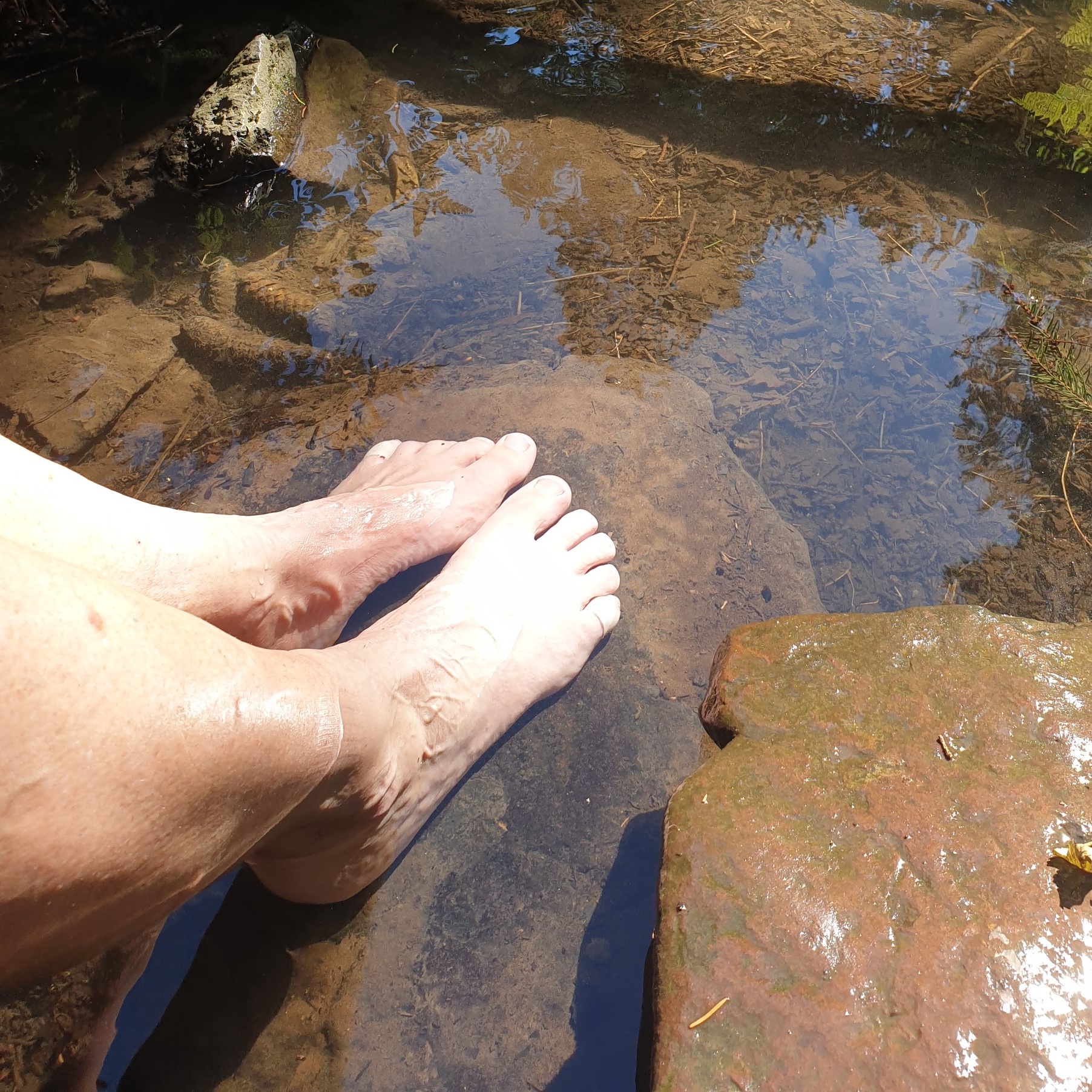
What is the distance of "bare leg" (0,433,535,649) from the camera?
1.42m

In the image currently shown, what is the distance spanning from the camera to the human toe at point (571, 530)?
2.18 meters

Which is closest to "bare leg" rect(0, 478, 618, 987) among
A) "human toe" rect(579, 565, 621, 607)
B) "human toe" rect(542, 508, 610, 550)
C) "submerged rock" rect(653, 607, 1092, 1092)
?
"human toe" rect(579, 565, 621, 607)

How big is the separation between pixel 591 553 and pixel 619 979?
107cm

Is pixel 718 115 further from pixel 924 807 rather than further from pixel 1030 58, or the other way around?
pixel 924 807

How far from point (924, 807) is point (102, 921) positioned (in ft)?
4.19

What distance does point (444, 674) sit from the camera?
5.96ft

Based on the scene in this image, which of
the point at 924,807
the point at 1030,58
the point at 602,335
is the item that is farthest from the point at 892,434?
the point at 1030,58

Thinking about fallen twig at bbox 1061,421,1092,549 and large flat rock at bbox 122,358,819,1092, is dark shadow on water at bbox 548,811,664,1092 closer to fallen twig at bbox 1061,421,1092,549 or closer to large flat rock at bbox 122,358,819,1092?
large flat rock at bbox 122,358,819,1092

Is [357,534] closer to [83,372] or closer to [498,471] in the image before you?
[498,471]

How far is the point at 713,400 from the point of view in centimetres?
237

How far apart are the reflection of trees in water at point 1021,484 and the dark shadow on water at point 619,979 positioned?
108cm

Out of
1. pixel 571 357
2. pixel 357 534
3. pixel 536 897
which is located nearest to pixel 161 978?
pixel 536 897

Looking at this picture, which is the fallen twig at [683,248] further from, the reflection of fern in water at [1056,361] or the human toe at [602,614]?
the human toe at [602,614]

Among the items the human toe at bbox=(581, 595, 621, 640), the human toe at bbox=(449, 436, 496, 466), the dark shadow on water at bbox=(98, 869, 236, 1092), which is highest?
the human toe at bbox=(449, 436, 496, 466)
